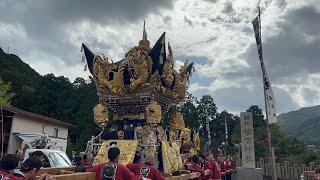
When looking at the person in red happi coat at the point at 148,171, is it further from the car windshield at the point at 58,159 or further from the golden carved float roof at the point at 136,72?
the car windshield at the point at 58,159

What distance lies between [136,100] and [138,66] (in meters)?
1.29

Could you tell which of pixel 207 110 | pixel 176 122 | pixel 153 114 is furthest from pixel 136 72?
pixel 207 110

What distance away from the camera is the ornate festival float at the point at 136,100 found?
34.0ft

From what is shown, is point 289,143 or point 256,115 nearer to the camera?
point 289,143

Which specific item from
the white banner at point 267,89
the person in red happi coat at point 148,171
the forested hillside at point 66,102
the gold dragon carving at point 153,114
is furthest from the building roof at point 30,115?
the person in red happi coat at point 148,171

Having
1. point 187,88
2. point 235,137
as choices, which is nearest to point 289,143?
point 235,137

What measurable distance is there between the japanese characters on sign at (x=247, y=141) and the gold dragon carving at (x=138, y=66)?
7.53 m

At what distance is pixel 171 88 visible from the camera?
12.5m

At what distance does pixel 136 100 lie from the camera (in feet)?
36.7

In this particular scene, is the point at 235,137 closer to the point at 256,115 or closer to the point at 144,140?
the point at 256,115

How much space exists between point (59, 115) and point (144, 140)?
127ft

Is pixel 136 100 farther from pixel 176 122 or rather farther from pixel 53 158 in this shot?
pixel 53 158

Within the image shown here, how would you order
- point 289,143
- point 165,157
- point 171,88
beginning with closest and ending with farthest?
1. point 165,157
2. point 171,88
3. point 289,143

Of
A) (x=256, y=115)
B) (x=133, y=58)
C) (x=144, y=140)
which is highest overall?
(x=256, y=115)
